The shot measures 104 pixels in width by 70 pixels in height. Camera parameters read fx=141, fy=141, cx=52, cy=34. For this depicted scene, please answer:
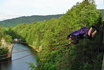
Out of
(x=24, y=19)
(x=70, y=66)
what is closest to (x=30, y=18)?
(x=24, y=19)

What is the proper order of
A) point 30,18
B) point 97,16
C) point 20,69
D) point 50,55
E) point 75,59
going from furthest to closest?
point 30,18, point 20,69, point 50,55, point 97,16, point 75,59

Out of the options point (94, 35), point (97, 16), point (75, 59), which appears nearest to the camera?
point (94, 35)

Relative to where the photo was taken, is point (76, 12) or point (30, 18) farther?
point (30, 18)

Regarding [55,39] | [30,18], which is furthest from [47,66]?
[30,18]

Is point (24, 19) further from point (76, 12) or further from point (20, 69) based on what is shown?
point (76, 12)

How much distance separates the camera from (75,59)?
20.9 feet

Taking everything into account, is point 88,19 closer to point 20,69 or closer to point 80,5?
point 80,5

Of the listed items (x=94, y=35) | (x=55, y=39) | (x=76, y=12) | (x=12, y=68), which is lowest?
(x=12, y=68)

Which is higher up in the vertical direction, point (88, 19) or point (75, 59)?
point (88, 19)

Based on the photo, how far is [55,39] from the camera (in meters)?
16.0

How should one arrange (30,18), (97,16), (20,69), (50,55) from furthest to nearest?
(30,18) < (20,69) < (50,55) < (97,16)

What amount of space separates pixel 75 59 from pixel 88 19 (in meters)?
8.69

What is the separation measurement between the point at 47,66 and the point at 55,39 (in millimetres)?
3328

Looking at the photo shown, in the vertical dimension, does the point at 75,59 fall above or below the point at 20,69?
above
